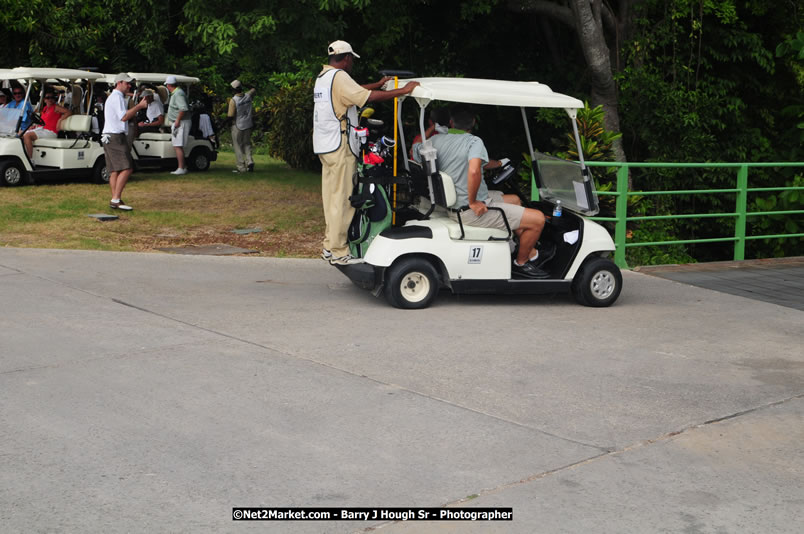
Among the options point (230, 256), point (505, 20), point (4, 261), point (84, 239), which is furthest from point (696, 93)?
point (4, 261)

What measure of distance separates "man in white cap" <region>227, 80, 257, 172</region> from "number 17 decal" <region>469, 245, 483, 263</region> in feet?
42.3

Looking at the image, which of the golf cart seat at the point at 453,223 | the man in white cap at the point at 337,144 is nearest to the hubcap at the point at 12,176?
the man in white cap at the point at 337,144

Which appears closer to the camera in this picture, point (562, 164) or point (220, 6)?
point (562, 164)

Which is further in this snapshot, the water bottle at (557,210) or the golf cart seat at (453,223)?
the water bottle at (557,210)

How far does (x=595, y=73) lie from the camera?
14539mm

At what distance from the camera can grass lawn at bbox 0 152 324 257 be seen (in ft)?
40.1

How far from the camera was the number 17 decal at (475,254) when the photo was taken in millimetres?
8492

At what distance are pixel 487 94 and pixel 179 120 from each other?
12.5 meters

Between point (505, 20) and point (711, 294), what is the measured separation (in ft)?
28.2

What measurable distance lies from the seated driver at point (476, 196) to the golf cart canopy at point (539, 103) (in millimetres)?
231

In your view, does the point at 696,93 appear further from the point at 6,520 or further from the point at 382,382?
the point at 6,520

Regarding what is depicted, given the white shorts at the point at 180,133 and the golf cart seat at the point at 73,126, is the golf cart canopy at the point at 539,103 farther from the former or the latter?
the white shorts at the point at 180,133

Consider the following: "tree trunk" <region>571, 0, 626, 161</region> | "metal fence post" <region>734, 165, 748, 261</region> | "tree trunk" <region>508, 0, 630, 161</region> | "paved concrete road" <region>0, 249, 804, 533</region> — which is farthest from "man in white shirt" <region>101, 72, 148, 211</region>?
"metal fence post" <region>734, 165, 748, 261</region>

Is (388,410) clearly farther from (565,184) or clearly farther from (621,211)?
(621,211)
